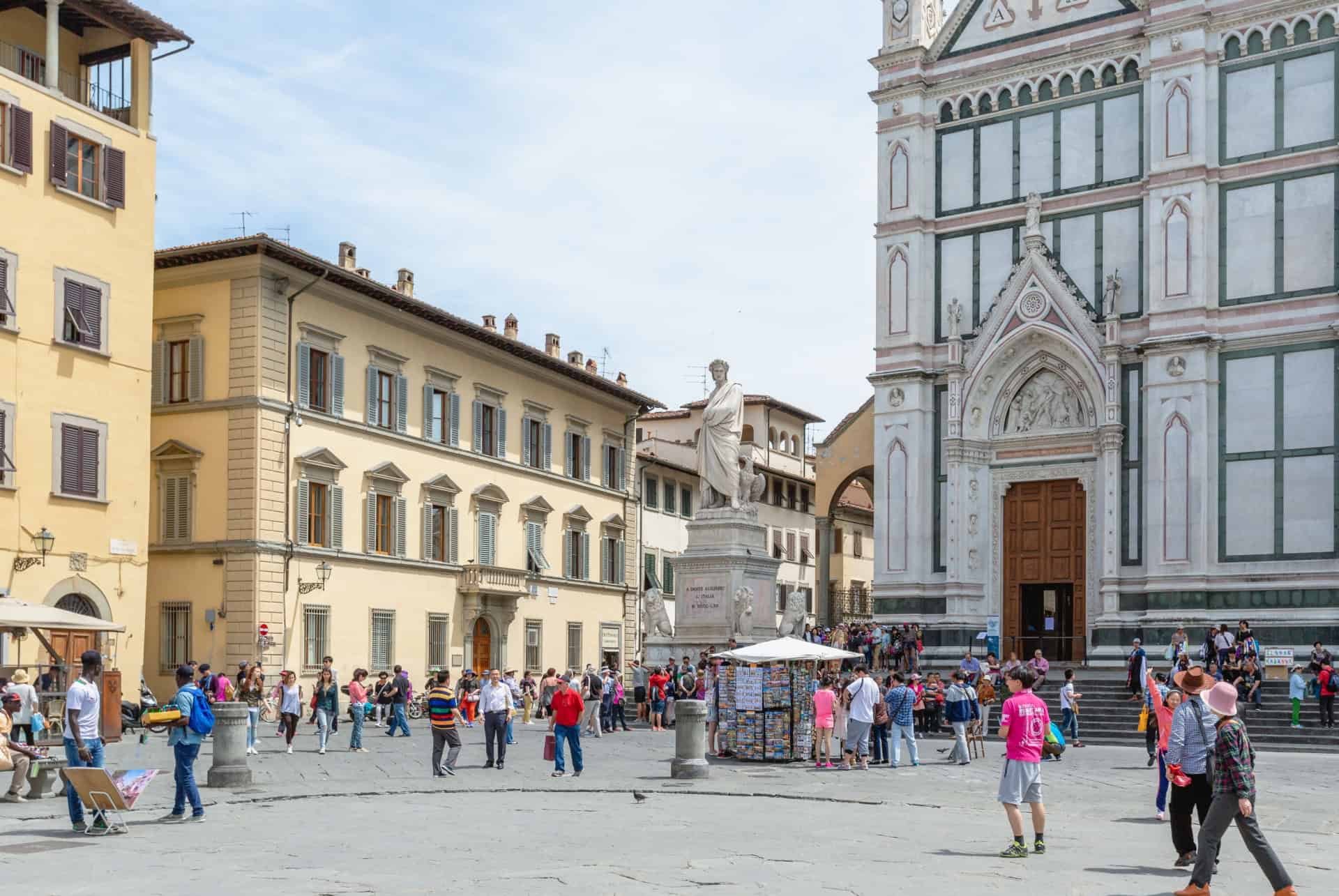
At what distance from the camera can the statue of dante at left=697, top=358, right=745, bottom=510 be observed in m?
33.5

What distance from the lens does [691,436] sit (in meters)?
72.1

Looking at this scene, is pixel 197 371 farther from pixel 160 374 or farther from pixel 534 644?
pixel 534 644

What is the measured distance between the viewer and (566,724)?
2197 centimetres

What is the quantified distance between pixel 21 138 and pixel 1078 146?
23838mm

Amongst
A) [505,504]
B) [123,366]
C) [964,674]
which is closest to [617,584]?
[505,504]

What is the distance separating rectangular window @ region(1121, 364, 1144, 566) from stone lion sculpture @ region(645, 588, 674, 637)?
10.9 m

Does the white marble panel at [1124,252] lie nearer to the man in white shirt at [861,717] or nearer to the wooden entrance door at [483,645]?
the man in white shirt at [861,717]

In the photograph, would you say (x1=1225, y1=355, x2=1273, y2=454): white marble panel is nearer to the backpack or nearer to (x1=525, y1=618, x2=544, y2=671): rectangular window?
(x1=525, y1=618, x2=544, y2=671): rectangular window

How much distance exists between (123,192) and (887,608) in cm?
2054

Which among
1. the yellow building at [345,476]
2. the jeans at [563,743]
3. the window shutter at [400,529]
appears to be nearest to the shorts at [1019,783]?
the jeans at [563,743]

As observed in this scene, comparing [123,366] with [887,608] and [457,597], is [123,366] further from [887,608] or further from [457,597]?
[887,608]

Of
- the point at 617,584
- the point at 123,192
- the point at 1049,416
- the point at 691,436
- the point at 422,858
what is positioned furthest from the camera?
the point at 691,436

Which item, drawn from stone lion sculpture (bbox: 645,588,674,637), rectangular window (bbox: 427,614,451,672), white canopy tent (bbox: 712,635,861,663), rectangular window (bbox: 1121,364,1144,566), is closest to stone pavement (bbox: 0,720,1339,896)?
white canopy tent (bbox: 712,635,861,663)

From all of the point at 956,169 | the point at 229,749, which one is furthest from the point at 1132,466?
the point at 229,749
